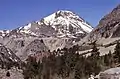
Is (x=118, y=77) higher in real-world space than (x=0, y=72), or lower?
lower

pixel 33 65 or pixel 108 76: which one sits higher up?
pixel 33 65

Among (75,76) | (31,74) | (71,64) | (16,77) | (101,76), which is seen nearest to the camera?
(101,76)

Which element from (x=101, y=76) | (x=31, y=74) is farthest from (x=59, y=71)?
(x=101, y=76)

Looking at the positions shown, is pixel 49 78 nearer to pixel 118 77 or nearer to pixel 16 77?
pixel 16 77

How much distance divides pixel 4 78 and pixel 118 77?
423 feet

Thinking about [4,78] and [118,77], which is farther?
[4,78]

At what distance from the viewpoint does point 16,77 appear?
544 feet

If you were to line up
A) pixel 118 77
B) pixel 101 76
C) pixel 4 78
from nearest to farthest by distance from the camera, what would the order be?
pixel 118 77
pixel 101 76
pixel 4 78

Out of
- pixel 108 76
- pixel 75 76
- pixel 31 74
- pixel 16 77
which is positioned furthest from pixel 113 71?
pixel 16 77

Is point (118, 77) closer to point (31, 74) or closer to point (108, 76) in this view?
point (108, 76)

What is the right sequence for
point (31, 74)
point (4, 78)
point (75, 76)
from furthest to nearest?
point (4, 78), point (31, 74), point (75, 76)

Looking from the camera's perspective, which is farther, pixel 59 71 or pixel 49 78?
pixel 59 71

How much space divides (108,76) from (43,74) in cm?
9330

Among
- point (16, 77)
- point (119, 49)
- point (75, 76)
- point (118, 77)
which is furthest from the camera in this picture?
point (16, 77)
